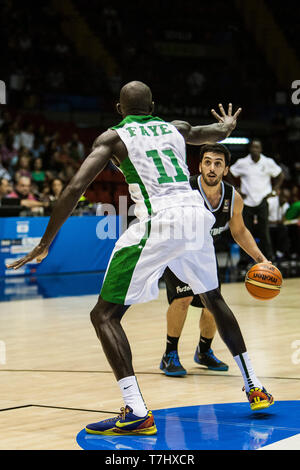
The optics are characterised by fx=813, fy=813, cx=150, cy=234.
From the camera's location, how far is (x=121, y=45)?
80.0 feet

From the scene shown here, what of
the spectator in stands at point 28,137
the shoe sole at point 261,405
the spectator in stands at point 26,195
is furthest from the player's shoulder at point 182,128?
the spectator in stands at point 28,137

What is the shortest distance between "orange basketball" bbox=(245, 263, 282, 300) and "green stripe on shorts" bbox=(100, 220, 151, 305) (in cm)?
156

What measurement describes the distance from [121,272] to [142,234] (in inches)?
9.8

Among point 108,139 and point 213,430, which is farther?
point 108,139

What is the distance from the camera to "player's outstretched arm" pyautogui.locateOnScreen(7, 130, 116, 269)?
4387 mm

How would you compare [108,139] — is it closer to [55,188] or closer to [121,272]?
[121,272]

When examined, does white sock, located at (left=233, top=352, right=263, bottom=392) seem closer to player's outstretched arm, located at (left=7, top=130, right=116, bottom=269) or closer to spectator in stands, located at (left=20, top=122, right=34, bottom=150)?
player's outstretched arm, located at (left=7, top=130, right=116, bottom=269)

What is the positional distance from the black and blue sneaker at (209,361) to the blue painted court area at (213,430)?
3.98ft

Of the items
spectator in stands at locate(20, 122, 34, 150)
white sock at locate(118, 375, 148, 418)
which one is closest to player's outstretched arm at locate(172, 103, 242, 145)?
white sock at locate(118, 375, 148, 418)

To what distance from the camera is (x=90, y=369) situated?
6.41m

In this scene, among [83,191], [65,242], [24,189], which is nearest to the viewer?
[83,191]

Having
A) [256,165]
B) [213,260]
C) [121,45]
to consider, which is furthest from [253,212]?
[121,45]
